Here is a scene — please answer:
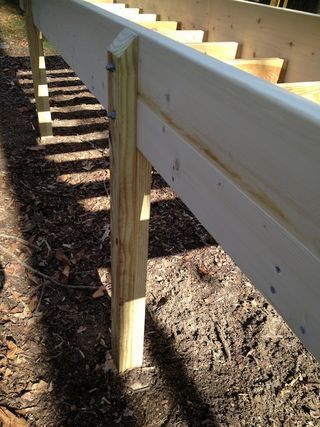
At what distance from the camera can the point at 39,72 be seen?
4.49m

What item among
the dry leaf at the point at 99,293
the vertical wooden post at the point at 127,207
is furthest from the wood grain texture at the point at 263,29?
the dry leaf at the point at 99,293

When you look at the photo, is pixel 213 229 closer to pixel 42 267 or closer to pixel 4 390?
pixel 4 390

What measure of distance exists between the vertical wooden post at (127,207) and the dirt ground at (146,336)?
0.81 feet

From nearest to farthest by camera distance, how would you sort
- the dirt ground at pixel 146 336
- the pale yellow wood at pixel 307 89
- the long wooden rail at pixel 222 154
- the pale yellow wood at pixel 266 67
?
the long wooden rail at pixel 222 154 < the pale yellow wood at pixel 307 89 < the pale yellow wood at pixel 266 67 < the dirt ground at pixel 146 336

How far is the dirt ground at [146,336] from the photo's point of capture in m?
2.11

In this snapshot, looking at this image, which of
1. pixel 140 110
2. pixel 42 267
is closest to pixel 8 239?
pixel 42 267

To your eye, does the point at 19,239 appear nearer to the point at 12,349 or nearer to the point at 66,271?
the point at 66,271

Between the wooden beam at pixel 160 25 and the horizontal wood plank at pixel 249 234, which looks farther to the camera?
the wooden beam at pixel 160 25

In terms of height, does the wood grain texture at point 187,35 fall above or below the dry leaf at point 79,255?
above

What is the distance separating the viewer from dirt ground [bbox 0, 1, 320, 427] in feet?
6.92

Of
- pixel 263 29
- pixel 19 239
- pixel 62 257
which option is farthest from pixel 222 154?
pixel 19 239

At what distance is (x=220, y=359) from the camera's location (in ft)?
7.77

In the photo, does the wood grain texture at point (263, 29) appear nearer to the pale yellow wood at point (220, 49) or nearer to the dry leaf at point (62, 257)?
the pale yellow wood at point (220, 49)

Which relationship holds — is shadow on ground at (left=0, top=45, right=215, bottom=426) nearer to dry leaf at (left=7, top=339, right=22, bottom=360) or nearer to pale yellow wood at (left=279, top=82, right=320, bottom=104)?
dry leaf at (left=7, top=339, right=22, bottom=360)
